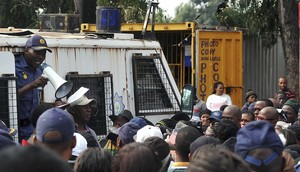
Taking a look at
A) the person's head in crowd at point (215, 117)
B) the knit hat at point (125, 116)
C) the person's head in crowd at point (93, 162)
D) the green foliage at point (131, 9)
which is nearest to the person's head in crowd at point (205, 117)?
the person's head in crowd at point (215, 117)

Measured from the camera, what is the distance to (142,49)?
8711 millimetres

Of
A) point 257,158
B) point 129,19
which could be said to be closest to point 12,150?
point 257,158

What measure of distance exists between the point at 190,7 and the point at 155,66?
105 meters

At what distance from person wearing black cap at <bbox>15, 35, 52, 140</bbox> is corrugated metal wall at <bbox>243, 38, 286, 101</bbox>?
13.8 m

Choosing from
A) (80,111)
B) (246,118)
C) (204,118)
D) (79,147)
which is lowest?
(204,118)

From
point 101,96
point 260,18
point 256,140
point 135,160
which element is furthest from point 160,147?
point 260,18

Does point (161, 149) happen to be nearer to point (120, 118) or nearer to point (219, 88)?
point (120, 118)

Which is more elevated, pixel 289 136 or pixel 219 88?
pixel 219 88

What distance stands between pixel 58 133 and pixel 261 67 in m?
17.3

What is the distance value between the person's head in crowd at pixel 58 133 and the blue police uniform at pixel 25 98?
281cm

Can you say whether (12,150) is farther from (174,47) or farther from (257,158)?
(174,47)

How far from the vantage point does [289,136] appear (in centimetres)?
712

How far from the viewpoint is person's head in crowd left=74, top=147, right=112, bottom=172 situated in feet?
13.9

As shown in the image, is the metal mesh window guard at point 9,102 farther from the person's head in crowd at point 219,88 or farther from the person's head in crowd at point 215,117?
the person's head in crowd at point 219,88
